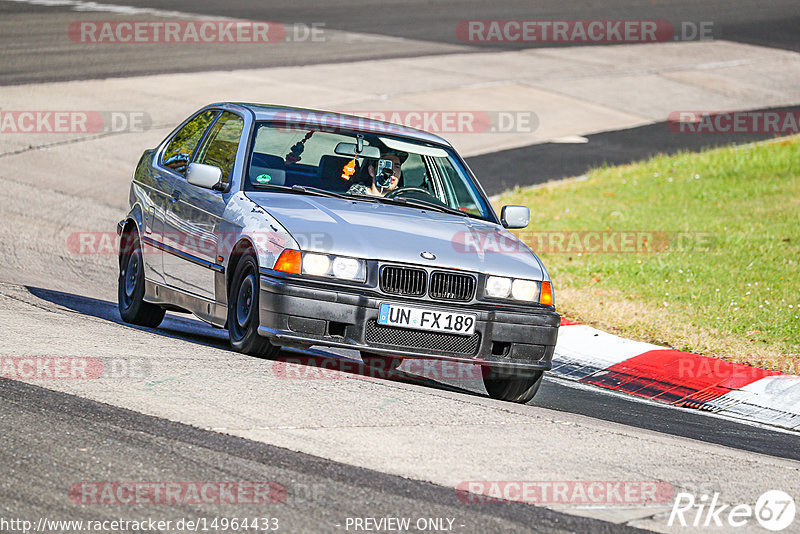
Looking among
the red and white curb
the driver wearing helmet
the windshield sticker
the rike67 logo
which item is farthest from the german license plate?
the red and white curb

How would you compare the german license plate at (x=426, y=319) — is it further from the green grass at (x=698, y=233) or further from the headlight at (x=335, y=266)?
the green grass at (x=698, y=233)

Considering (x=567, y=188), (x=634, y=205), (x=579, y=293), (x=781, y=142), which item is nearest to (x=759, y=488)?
(x=579, y=293)

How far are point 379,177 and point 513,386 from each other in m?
1.70

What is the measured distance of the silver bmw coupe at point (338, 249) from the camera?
700cm

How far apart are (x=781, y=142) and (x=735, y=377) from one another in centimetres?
1276

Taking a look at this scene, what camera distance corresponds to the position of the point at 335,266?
7000 millimetres

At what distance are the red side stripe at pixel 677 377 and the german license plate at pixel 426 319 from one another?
→ 234cm

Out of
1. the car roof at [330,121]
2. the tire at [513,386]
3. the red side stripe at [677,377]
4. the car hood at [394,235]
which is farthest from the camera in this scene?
the red side stripe at [677,377]

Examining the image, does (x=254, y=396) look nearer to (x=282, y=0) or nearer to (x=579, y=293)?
(x=579, y=293)

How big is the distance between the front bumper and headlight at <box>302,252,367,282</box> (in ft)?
0.29

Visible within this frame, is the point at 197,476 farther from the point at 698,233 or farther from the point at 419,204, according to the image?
the point at 698,233

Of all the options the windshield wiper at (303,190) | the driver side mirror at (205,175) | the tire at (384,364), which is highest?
the driver side mirror at (205,175)

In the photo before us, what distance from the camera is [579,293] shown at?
11750mm

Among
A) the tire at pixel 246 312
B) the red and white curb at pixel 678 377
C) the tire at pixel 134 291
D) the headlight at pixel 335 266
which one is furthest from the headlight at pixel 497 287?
the tire at pixel 134 291
